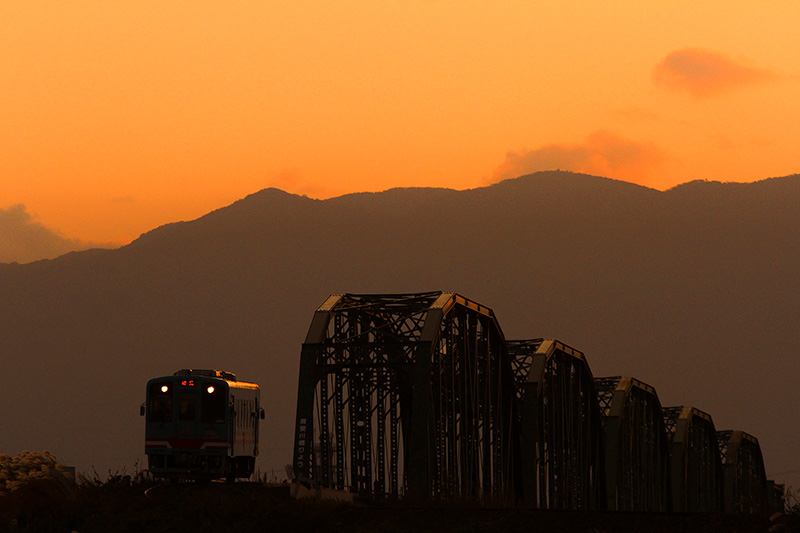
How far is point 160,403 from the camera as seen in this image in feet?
130

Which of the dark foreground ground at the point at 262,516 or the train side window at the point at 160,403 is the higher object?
the train side window at the point at 160,403

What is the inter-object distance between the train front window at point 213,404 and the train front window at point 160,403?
3.58ft

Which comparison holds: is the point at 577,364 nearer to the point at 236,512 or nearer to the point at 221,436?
the point at 221,436

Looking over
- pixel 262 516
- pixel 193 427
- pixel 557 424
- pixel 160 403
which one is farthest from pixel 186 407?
pixel 557 424

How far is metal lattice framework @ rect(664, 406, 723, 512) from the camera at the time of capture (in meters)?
91.8

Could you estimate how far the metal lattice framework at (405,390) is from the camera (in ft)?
132

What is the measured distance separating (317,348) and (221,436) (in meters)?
4.16

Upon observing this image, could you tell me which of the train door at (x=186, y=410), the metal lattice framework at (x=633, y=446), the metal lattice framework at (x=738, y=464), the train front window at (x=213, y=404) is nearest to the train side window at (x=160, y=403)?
the train door at (x=186, y=410)

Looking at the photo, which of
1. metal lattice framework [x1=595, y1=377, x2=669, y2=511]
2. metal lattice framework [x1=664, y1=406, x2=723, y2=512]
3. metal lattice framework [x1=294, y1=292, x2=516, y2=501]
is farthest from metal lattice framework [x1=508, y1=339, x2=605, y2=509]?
metal lattice framework [x1=664, y1=406, x2=723, y2=512]

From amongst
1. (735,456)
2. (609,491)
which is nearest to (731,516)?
(609,491)

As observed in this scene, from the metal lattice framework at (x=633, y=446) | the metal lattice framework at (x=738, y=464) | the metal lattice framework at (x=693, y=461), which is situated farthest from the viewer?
the metal lattice framework at (x=738, y=464)

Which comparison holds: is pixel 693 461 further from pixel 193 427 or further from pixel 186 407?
pixel 193 427

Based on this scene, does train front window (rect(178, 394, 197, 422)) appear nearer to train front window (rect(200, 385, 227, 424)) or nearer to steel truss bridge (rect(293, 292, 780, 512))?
train front window (rect(200, 385, 227, 424))

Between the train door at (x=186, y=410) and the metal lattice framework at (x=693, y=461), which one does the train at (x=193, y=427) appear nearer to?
the train door at (x=186, y=410)
